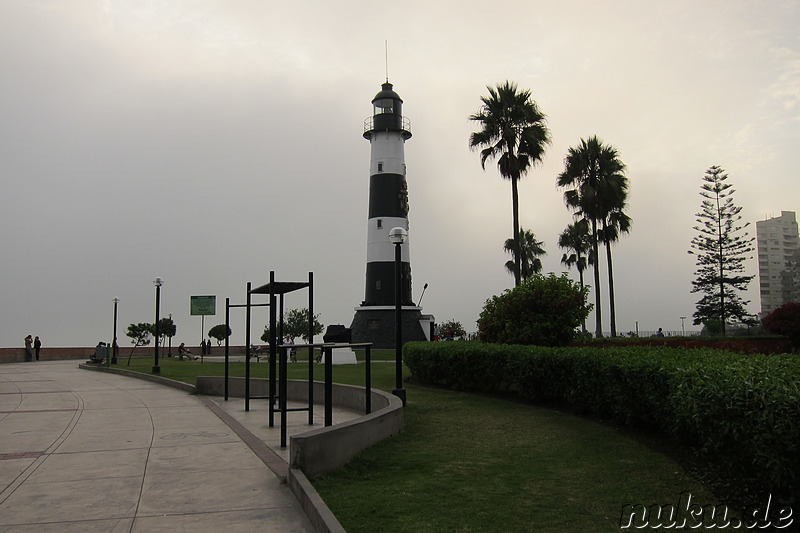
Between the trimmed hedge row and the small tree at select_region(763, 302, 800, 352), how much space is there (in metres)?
12.5

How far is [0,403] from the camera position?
1574cm

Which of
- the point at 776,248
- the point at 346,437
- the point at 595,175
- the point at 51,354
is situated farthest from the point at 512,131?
the point at 776,248

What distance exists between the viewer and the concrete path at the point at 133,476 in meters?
6.04

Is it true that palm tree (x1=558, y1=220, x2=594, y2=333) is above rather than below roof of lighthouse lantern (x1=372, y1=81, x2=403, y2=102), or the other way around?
below

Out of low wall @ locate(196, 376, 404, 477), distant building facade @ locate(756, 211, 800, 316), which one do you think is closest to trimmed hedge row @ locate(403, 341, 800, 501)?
low wall @ locate(196, 376, 404, 477)

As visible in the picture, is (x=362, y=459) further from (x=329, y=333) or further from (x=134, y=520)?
(x=329, y=333)

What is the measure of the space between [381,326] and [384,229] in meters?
5.80

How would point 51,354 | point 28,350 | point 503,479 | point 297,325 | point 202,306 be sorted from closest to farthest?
point 503,479, point 202,306, point 28,350, point 51,354, point 297,325

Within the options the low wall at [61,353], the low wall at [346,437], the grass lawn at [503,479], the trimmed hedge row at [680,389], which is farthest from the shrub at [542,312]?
the low wall at [61,353]

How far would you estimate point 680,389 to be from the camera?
6867 mm

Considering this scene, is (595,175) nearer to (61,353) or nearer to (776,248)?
(61,353)

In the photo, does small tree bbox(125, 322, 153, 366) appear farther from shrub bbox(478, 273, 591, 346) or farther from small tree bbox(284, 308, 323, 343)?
shrub bbox(478, 273, 591, 346)

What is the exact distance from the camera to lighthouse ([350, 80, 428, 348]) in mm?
40188

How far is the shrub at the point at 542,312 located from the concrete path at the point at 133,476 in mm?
8164
